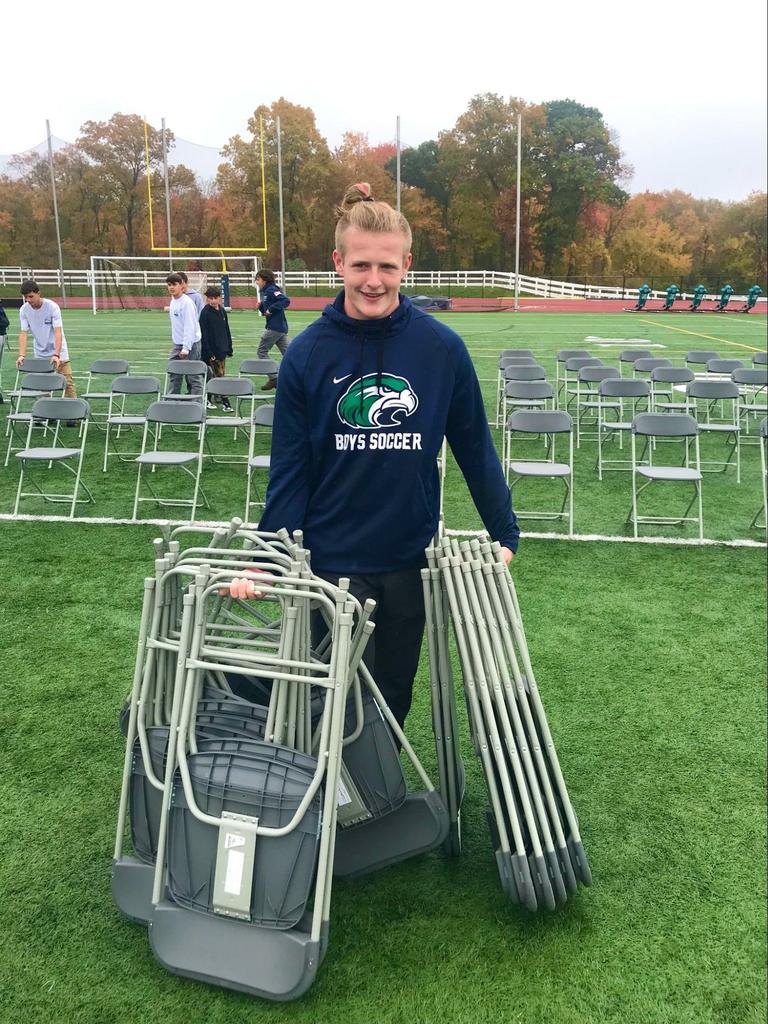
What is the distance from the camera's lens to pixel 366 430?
8.45ft

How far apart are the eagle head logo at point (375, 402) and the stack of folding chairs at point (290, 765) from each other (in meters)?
0.42

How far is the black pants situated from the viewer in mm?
2744

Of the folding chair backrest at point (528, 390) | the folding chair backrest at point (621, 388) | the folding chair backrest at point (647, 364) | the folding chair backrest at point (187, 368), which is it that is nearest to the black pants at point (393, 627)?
the folding chair backrest at point (528, 390)

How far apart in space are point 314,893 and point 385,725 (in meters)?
0.54

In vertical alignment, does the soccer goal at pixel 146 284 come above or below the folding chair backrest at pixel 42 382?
above

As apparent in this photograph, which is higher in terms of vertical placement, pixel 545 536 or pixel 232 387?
pixel 232 387

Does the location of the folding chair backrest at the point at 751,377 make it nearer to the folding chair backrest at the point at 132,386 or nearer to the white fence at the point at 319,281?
the folding chair backrest at the point at 132,386

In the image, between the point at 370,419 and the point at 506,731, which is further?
the point at 506,731

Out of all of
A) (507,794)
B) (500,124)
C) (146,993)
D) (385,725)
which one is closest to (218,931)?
(146,993)

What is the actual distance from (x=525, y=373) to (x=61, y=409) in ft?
17.2

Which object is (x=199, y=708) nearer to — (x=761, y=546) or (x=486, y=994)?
(x=486, y=994)

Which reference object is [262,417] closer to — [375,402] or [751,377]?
[375,402]

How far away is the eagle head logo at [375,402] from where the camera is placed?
255cm

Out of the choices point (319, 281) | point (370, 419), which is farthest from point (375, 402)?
point (319, 281)
